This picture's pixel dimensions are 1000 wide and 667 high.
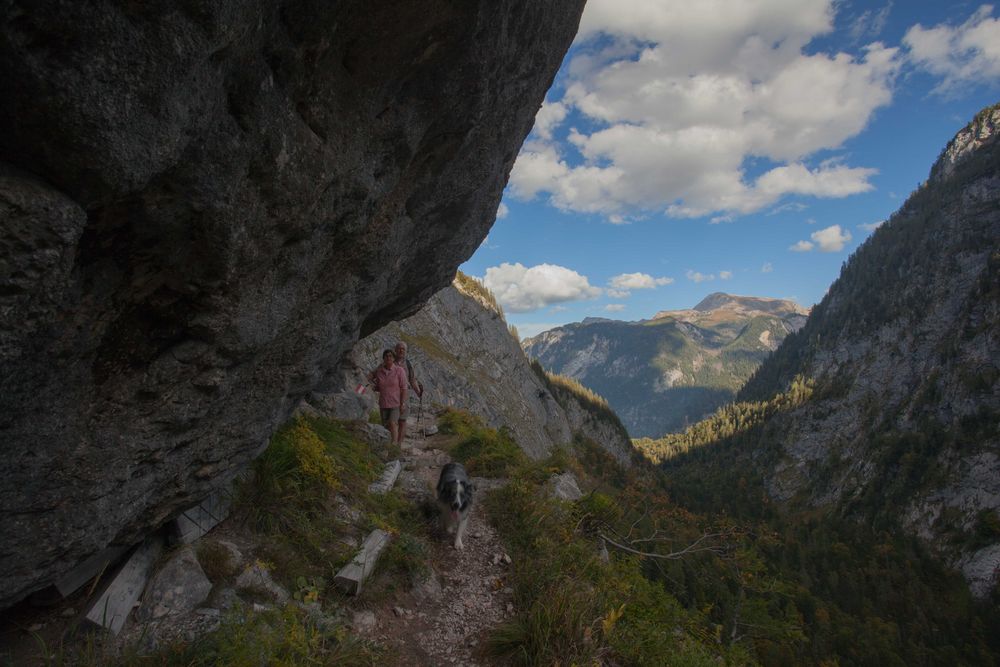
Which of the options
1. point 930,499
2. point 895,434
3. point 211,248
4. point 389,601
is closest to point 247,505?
point 389,601

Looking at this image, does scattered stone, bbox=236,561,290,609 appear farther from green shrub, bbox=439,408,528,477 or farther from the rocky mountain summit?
the rocky mountain summit

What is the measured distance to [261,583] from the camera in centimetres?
561

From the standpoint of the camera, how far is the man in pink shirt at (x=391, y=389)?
12.3m

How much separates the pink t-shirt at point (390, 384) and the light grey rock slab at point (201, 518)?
5935mm

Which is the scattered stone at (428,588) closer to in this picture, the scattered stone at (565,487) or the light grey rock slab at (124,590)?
the light grey rock slab at (124,590)

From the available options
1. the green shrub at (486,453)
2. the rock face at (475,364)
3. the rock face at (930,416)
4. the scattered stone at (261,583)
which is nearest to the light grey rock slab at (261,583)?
the scattered stone at (261,583)

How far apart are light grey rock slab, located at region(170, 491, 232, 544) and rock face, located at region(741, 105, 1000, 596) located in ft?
511

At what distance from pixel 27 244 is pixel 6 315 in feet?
1.53

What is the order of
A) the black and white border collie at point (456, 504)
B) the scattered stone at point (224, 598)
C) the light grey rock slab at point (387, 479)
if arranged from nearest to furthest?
1. the scattered stone at point (224, 598)
2. the black and white border collie at point (456, 504)
3. the light grey rock slab at point (387, 479)

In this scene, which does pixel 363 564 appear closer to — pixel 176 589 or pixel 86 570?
pixel 176 589

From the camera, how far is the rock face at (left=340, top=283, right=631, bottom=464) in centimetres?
4856

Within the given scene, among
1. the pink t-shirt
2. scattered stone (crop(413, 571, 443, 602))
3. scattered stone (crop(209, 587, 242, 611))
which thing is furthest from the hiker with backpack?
scattered stone (crop(209, 587, 242, 611))

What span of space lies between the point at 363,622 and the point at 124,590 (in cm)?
260

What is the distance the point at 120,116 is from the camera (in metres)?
2.85
